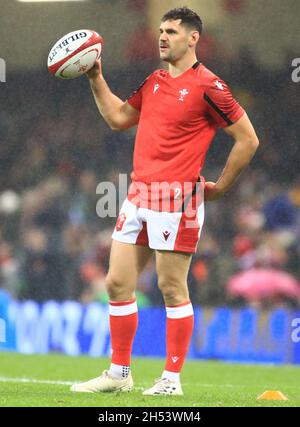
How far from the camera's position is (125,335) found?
17.0ft

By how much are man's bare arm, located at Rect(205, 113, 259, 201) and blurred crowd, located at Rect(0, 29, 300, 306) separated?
429 centimetres

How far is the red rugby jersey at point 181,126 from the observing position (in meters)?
5.12

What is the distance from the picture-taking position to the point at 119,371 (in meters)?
5.17

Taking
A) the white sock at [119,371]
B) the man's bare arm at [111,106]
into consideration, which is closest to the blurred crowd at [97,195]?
the man's bare arm at [111,106]

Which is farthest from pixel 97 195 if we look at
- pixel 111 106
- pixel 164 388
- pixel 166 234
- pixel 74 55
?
pixel 164 388

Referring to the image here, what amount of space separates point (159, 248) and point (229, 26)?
5216 millimetres

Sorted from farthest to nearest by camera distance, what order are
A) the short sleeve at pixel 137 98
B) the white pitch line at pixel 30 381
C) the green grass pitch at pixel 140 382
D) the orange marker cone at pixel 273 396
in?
the white pitch line at pixel 30 381 → the short sleeve at pixel 137 98 → the orange marker cone at pixel 273 396 → the green grass pitch at pixel 140 382

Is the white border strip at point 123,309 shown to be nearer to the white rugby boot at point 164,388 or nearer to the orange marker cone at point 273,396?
the white rugby boot at point 164,388

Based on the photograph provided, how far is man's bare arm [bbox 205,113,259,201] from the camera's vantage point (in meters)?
5.18

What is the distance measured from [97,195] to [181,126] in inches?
206

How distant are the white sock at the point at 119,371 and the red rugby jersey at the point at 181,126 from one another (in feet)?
2.60
